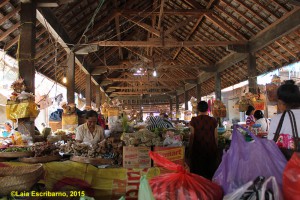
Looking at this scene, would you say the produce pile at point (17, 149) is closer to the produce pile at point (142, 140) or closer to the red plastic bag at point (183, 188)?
the produce pile at point (142, 140)

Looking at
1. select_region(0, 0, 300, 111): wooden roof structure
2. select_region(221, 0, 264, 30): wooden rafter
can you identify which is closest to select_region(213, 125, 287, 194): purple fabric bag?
select_region(0, 0, 300, 111): wooden roof structure

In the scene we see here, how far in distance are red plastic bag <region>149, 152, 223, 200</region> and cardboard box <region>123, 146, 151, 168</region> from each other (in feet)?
5.30

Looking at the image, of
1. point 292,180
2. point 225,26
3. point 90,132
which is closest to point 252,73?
point 225,26

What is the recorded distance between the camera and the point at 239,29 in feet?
29.5

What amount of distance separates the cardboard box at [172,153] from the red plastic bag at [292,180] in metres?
2.05

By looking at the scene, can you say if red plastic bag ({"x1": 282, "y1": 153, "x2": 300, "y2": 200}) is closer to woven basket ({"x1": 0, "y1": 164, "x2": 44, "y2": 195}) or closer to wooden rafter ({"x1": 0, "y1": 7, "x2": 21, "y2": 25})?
woven basket ({"x1": 0, "y1": 164, "x2": 44, "y2": 195})

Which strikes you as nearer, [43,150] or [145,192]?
[145,192]

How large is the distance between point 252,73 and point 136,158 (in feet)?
21.2

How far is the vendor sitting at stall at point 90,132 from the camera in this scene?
15.6 feet

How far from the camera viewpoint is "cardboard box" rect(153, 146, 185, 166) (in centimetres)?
353

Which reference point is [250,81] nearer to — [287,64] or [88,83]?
[287,64]

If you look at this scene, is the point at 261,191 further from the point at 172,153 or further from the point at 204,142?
the point at 204,142

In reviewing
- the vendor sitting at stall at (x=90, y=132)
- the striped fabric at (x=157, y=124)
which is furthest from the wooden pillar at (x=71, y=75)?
the vendor sitting at stall at (x=90, y=132)

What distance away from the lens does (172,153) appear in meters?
3.57
